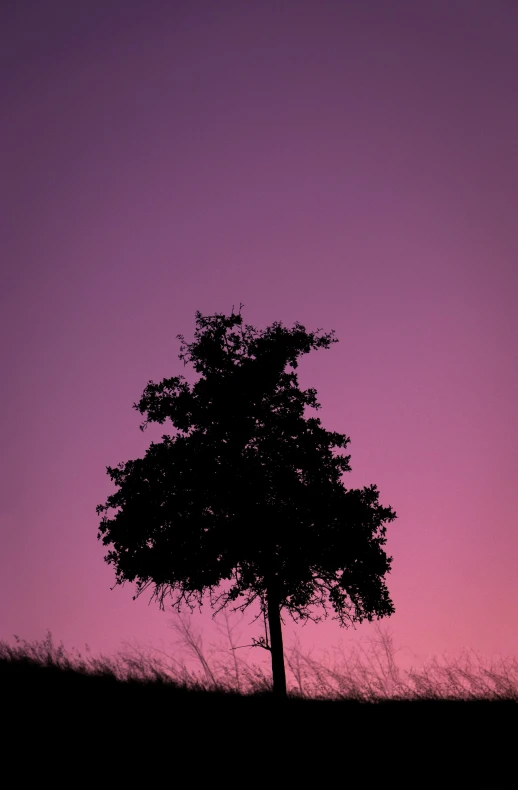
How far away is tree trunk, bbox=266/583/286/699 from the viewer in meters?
17.5

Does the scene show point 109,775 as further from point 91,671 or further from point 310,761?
point 91,671

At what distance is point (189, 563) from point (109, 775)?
30.4ft

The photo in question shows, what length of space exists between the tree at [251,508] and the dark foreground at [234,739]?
147 inches

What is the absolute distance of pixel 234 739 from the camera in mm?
11859

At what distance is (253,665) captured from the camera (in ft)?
58.7

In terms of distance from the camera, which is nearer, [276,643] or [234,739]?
[234,739]

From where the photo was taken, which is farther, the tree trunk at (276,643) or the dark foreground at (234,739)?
the tree trunk at (276,643)

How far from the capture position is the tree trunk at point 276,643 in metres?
17.5

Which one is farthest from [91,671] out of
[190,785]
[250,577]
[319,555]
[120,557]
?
[190,785]

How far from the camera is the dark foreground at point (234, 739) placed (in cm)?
1023

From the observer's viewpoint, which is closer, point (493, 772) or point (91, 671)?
point (493, 772)

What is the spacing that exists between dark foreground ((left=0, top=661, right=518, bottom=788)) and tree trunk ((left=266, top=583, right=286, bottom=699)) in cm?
145

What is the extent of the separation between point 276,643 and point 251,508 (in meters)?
3.78

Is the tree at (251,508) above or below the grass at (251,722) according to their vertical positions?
above
